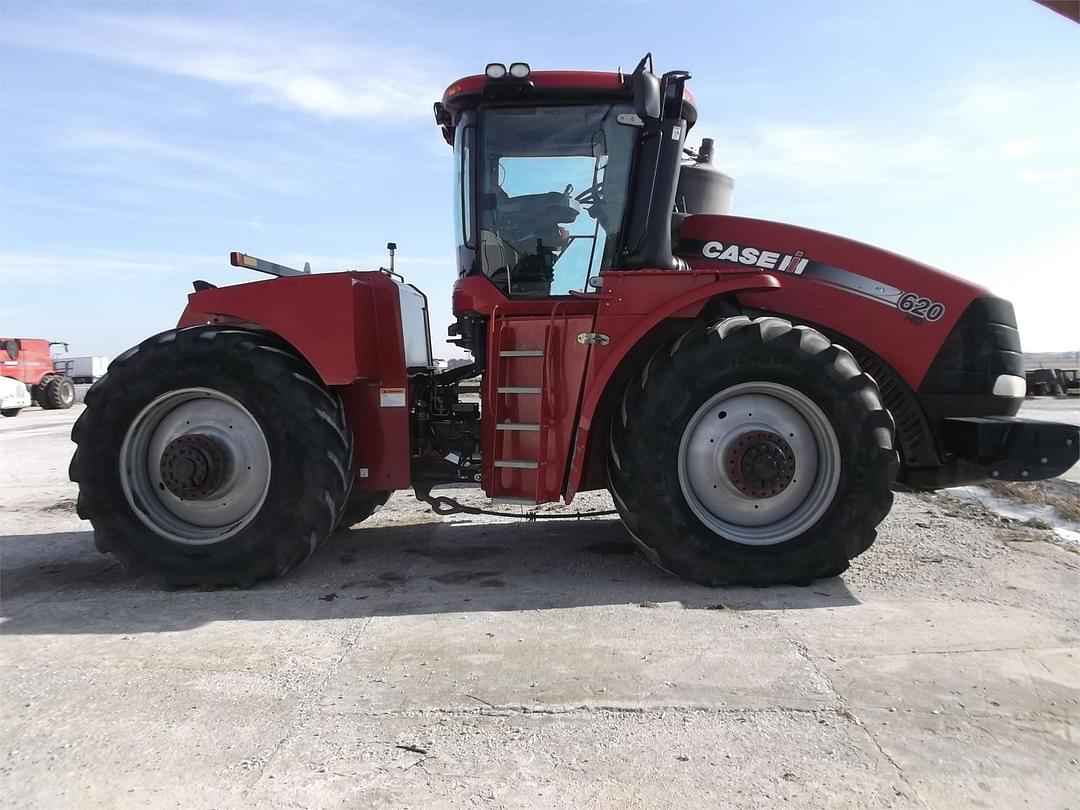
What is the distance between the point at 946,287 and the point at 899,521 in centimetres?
197

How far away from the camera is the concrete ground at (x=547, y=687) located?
2.30 metres

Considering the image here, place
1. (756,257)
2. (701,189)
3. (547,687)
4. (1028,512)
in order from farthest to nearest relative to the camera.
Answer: (1028,512), (701,189), (756,257), (547,687)

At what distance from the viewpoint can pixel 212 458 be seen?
14.2ft

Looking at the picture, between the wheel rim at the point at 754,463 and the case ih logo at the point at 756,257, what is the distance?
0.83 metres

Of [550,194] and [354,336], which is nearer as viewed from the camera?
[354,336]

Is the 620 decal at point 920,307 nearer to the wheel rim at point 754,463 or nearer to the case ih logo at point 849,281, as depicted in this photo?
the case ih logo at point 849,281

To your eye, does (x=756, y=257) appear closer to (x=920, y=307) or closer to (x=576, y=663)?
(x=920, y=307)

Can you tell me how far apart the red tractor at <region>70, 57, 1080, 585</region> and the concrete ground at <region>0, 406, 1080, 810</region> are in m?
0.45

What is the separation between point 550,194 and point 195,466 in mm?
2632

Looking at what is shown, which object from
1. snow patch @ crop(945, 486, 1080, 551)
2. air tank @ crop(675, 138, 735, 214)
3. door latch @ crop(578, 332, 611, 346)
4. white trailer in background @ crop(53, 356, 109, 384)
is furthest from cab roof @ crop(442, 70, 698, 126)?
white trailer in background @ crop(53, 356, 109, 384)

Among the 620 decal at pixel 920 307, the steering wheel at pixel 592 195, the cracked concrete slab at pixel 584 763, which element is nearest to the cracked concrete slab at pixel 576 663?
the cracked concrete slab at pixel 584 763

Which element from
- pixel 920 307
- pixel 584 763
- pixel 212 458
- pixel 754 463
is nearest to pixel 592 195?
pixel 754 463

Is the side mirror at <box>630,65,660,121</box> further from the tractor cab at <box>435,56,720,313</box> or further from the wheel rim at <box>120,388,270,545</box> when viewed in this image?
the wheel rim at <box>120,388,270,545</box>

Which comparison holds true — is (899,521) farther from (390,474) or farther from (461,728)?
(461,728)
